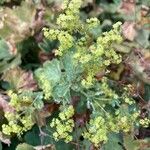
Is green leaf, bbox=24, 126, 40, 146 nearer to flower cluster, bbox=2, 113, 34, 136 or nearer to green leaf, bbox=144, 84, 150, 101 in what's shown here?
flower cluster, bbox=2, 113, 34, 136

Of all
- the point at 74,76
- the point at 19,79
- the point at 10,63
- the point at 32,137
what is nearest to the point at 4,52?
the point at 10,63

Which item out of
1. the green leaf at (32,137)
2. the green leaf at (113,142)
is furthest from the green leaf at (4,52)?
the green leaf at (113,142)

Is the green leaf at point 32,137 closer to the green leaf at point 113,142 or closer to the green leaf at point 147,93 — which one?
the green leaf at point 113,142

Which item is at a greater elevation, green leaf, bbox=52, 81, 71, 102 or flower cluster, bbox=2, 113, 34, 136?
green leaf, bbox=52, 81, 71, 102

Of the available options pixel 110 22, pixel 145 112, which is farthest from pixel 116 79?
pixel 110 22

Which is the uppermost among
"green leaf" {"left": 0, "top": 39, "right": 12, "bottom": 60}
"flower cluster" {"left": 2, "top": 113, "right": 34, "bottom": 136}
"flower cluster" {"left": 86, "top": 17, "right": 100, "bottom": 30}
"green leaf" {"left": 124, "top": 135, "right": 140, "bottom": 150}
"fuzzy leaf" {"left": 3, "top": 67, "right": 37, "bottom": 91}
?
"flower cluster" {"left": 86, "top": 17, "right": 100, "bottom": 30}

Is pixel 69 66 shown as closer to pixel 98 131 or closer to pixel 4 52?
pixel 98 131

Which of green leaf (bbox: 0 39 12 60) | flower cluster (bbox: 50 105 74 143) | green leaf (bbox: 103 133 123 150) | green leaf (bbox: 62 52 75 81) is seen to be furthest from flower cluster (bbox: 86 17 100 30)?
green leaf (bbox: 0 39 12 60)

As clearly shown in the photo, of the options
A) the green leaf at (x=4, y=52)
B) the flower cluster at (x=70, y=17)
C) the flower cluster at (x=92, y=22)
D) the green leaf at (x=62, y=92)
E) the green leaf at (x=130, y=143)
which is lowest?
the green leaf at (x=130, y=143)
